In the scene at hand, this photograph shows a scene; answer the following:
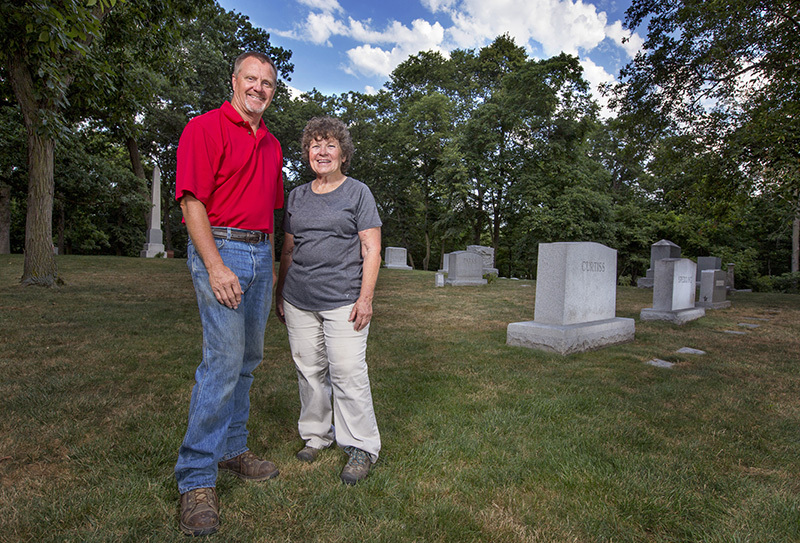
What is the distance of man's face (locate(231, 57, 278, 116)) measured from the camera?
81.9 inches

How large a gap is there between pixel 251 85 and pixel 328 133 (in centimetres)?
46

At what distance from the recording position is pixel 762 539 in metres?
1.87

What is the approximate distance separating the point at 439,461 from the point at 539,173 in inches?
939

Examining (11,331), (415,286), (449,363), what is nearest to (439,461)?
(449,363)

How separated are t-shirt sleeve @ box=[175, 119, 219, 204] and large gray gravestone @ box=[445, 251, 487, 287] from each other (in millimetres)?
13088

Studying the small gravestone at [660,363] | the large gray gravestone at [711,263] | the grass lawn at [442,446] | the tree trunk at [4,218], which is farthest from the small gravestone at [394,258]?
the small gravestone at [660,363]

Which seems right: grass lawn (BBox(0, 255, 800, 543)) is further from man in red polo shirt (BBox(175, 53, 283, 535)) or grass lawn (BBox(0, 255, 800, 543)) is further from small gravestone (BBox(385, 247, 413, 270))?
small gravestone (BBox(385, 247, 413, 270))

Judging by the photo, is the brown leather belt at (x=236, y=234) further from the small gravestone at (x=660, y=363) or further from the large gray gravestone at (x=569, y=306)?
the small gravestone at (x=660, y=363)

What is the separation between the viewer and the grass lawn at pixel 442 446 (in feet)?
6.31

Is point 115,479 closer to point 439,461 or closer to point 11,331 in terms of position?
point 439,461

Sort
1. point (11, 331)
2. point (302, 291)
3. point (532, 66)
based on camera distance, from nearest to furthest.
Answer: point (302, 291)
point (11, 331)
point (532, 66)

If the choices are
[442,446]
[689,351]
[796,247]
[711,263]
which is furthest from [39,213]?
[796,247]

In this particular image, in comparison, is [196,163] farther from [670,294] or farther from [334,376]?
[670,294]

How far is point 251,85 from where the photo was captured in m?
2.08
